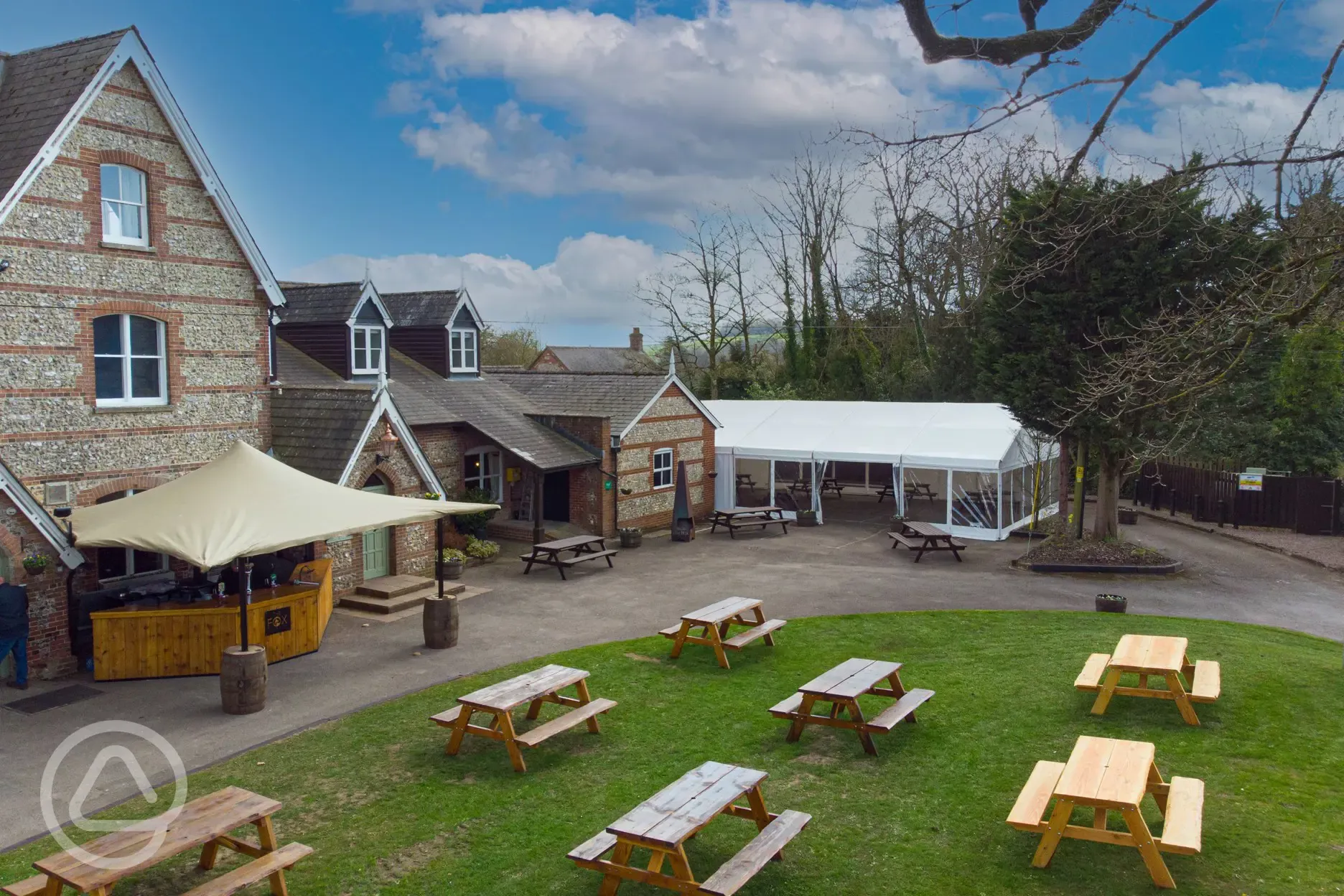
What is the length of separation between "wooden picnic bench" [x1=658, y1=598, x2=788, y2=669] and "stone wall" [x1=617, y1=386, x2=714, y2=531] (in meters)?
10.5

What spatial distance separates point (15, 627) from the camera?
11.7 meters

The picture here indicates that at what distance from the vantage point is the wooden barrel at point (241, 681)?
36.1ft

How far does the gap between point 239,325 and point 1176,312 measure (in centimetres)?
1653

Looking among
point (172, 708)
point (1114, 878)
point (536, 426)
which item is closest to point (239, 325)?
point (172, 708)

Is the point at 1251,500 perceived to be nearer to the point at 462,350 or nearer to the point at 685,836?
the point at 462,350

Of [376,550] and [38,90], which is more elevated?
[38,90]

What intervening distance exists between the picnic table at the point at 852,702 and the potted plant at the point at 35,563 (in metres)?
9.39

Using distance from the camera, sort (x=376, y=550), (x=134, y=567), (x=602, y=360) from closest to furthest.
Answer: (x=134, y=567), (x=376, y=550), (x=602, y=360)

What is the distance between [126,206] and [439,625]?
7738mm

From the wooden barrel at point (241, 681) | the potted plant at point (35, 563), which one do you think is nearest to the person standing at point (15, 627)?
the potted plant at point (35, 563)

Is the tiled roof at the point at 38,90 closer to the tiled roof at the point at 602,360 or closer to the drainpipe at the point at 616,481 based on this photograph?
the drainpipe at the point at 616,481

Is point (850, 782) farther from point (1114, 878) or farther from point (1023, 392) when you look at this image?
point (1023, 392)

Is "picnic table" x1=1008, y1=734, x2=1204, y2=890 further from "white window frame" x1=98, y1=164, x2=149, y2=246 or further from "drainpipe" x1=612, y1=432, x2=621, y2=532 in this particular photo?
"drainpipe" x1=612, y1=432, x2=621, y2=532

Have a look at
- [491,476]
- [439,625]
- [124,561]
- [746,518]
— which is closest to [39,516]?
[124,561]
